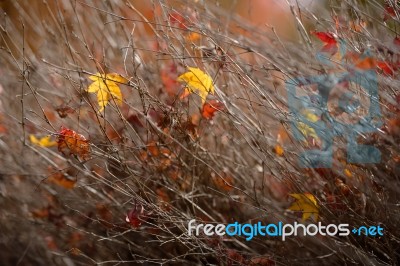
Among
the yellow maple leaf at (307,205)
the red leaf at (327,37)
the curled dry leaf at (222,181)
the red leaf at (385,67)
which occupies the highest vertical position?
the red leaf at (327,37)

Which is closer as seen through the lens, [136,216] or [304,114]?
[304,114]

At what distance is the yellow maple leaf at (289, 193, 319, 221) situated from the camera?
8.51 feet

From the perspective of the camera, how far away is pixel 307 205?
8.71 ft

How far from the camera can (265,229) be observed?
288 centimetres

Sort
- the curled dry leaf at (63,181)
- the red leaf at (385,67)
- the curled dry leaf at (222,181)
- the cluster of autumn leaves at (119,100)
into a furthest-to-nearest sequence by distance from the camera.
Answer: the curled dry leaf at (63,181)
the curled dry leaf at (222,181)
the cluster of autumn leaves at (119,100)
the red leaf at (385,67)

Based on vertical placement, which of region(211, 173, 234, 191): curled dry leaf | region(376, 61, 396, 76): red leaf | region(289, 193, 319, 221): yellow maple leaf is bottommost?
region(289, 193, 319, 221): yellow maple leaf

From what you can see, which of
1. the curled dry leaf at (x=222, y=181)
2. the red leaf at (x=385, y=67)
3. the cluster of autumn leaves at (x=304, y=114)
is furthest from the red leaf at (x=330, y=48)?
the curled dry leaf at (x=222, y=181)

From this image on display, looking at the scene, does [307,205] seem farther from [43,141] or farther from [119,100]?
[43,141]

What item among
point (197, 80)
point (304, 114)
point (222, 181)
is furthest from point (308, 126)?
point (222, 181)

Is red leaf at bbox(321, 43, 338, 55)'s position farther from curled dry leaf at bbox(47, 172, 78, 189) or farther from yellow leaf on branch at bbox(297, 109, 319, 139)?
curled dry leaf at bbox(47, 172, 78, 189)

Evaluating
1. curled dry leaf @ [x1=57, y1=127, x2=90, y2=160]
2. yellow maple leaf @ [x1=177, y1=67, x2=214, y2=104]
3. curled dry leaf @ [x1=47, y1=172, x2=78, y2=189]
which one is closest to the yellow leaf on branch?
yellow maple leaf @ [x1=177, y1=67, x2=214, y2=104]

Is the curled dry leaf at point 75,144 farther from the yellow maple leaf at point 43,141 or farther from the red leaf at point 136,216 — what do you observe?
the yellow maple leaf at point 43,141

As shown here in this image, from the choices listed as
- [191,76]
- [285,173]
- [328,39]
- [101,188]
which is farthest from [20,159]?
[328,39]

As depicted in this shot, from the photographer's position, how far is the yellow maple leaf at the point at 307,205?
259 centimetres
